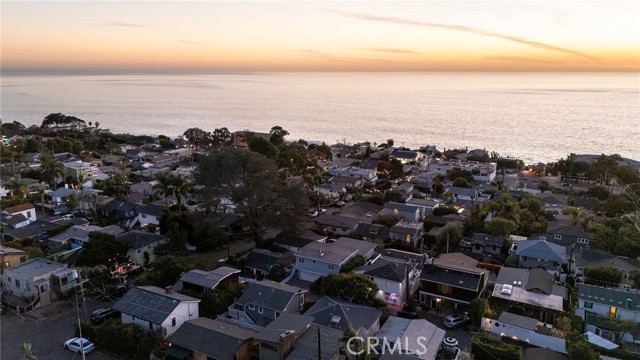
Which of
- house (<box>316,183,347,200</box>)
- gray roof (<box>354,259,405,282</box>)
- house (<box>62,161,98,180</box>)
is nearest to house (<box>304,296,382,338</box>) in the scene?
gray roof (<box>354,259,405,282</box>)

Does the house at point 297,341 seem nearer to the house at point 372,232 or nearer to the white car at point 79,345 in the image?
the white car at point 79,345

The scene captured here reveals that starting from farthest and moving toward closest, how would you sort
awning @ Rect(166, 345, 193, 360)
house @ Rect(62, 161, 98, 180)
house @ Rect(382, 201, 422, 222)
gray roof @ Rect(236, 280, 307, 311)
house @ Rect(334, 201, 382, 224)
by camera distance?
house @ Rect(62, 161, 98, 180) → house @ Rect(382, 201, 422, 222) → house @ Rect(334, 201, 382, 224) → gray roof @ Rect(236, 280, 307, 311) → awning @ Rect(166, 345, 193, 360)

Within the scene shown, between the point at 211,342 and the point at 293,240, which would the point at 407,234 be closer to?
the point at 293,240

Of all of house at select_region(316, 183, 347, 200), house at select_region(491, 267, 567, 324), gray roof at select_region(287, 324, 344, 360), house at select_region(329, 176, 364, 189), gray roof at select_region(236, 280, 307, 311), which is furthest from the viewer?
house at select_region(329, 176, 364, 189)

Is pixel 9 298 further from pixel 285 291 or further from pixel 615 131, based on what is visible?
pixel 615 131

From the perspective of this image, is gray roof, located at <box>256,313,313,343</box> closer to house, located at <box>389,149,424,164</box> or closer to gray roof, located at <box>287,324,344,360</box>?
gray roof, located at <box>287,324,344,360</box>

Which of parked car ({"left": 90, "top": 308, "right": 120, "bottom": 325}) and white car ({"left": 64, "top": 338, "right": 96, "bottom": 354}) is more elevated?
parked car ({"left": 90, "top": 308, "right": 120, "bottom": 325})
